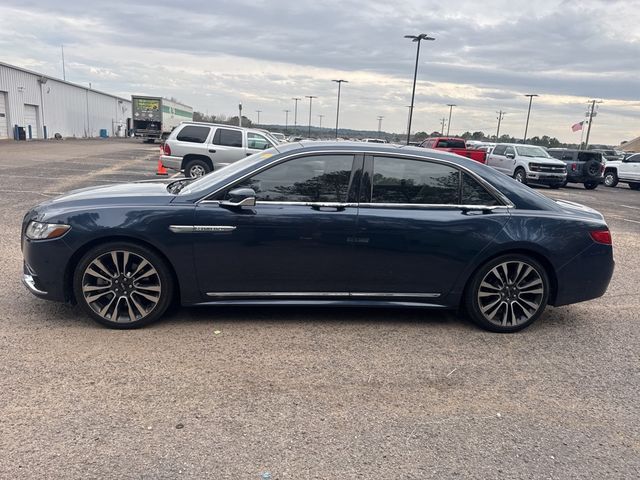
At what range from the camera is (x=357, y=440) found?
3.00 m

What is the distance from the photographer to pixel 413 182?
15.0 ft

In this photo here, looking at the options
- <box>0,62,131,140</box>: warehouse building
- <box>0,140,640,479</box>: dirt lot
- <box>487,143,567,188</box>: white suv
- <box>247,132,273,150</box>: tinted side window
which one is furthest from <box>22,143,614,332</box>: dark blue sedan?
<box>0,62,131,140</box>: warehouse building

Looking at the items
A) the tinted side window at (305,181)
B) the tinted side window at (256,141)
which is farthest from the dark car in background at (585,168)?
the tinted side window at (305,181)

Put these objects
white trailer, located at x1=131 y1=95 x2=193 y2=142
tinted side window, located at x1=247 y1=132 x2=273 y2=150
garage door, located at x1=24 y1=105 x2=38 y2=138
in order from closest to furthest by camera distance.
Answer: tinted side window, located at x1=247 y1=132 x2=273 y2=150
garage door, located at x1=24 y1=105 x2=38 y2=138
white trailer, located at x1=131 y1=95 x2=193 y2=142

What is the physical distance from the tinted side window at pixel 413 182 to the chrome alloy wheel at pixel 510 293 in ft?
2.62

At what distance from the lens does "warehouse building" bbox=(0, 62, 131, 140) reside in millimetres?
→ 36312

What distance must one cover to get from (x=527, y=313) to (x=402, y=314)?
1163mm

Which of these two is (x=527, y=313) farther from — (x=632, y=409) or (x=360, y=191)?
(x=360, y=191)

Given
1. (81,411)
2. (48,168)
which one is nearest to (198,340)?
(81,411)

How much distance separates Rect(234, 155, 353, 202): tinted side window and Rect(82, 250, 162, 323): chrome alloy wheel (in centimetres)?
112

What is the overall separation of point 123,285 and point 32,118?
143 feet

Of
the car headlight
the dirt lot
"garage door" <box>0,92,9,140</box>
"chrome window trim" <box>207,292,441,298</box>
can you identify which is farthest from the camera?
"garage door" <box>0,92,9,140</box>

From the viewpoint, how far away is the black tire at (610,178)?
2594 centimetres

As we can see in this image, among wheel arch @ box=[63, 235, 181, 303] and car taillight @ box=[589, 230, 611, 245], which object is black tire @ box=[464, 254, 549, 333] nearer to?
car taillight @ box=[589, 230, 611, 245]
